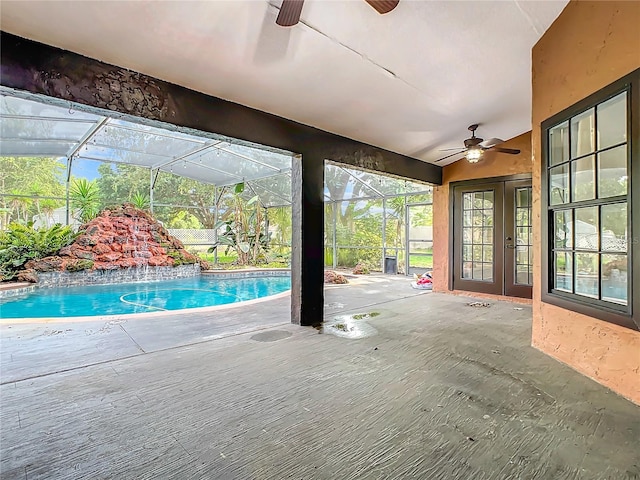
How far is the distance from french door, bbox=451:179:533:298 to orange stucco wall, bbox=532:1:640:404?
8.77 feet

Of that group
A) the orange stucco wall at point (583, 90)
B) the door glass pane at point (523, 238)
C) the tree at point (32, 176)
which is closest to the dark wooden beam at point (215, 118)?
the door glass pane at point (523, 238)

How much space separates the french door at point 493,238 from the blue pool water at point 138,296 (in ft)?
14.6

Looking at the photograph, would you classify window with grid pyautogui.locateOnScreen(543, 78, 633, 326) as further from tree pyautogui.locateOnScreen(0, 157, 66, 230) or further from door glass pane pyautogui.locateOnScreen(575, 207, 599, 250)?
tree pyautogui.locateOnScreen(0, 157, 66, 230)

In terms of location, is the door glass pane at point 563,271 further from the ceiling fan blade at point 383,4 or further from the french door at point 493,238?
the french door at point 493,238

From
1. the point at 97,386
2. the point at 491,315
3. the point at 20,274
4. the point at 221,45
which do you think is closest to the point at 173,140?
the point at 20,274

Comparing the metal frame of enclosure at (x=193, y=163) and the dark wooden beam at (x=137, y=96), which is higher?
the metal frame of enclosure at (x=193, y=163)

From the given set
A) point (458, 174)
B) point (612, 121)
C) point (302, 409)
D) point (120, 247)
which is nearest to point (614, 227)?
point (612, 121)

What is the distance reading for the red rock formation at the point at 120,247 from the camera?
845cm

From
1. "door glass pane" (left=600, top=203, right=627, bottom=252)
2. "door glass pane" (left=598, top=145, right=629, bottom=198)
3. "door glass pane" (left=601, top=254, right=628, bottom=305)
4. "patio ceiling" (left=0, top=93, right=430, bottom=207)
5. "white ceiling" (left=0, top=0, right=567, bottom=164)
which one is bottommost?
"door glass pane" (left=601, top=254, right=628, bottom=305)

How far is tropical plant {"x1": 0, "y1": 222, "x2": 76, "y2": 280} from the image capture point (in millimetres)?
7641

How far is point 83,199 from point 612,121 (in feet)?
36.9

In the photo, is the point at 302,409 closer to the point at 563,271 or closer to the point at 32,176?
the point at 563,271

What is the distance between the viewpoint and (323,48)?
2699 mm

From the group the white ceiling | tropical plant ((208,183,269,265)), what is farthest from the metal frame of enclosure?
A: the white ceiling
